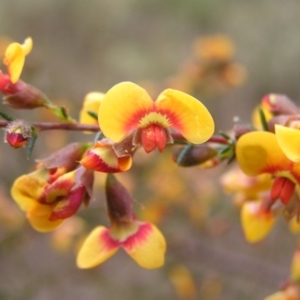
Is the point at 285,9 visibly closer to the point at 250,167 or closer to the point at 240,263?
the point at 240,263

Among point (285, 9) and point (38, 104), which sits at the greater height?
point (38, 104)

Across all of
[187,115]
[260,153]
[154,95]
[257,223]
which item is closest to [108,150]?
[187,115]

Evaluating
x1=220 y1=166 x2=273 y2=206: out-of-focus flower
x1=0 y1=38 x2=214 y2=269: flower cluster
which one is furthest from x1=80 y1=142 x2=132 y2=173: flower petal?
x1=220 y1=166 x2=273 y2=206: out-of-focus flower

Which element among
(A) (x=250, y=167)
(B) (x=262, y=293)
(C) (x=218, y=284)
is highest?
(A) (x=250, y=167)

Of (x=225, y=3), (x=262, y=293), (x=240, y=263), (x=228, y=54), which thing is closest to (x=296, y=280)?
(x=240, y=263)

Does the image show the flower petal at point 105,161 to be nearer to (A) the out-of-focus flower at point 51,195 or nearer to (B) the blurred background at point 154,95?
(A) the out-of-focus flower at point 51,195

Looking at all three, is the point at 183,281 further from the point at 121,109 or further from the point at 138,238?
the point at 121,109

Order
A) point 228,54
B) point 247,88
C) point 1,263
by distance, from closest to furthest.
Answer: point 228,54
point 1,263
point 247,88
